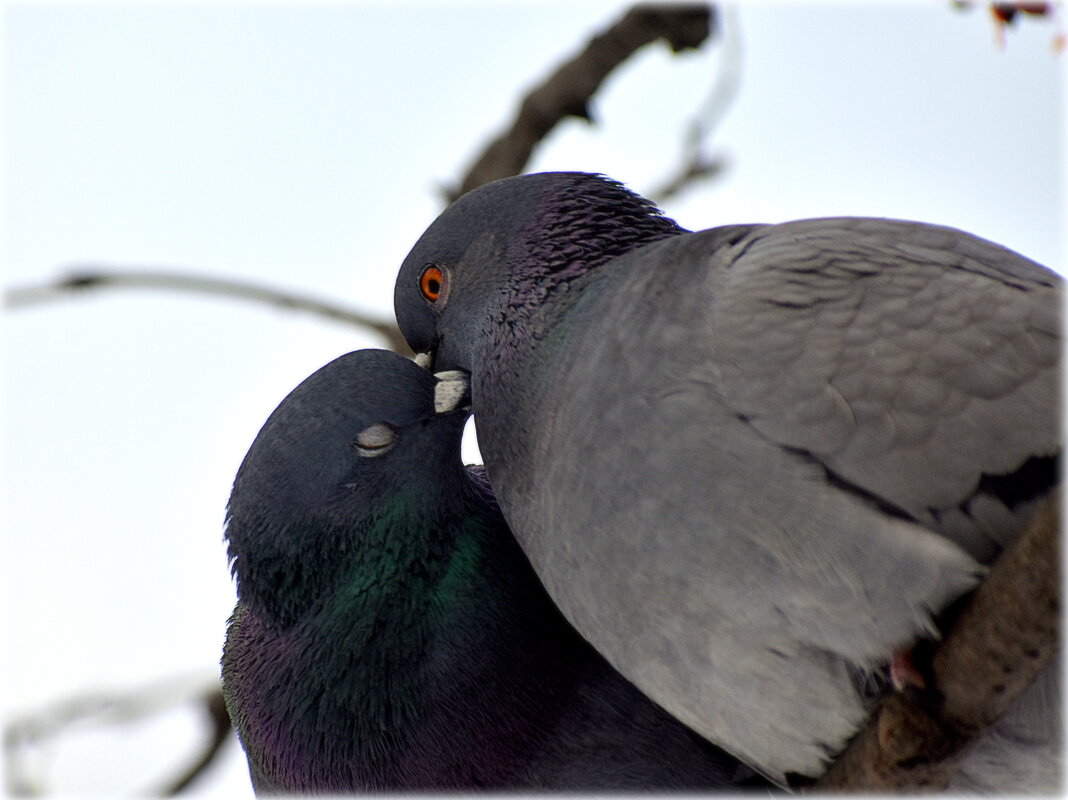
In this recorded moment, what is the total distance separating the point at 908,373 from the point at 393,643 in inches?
56.2

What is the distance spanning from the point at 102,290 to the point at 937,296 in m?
2.86

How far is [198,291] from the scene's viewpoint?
455 centimetres

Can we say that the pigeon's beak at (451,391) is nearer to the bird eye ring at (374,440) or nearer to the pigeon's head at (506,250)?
the pigeon's head at (506,250)

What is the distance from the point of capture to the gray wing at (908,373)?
8.24 ft

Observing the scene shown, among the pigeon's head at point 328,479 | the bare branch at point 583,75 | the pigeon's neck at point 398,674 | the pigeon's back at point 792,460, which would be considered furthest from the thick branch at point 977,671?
the bare branch at point 583,75

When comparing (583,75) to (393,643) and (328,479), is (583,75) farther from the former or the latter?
(393,643)

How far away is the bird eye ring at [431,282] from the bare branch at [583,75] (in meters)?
1.03

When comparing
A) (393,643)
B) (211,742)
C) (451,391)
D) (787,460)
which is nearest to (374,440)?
(451,391)

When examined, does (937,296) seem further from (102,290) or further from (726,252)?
(102,290)

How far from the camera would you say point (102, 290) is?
174 inches

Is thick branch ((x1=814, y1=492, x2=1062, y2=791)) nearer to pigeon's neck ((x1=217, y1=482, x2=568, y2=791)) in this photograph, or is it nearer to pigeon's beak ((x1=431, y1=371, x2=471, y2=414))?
pigeon's neck ((x1=217, y1=482, x2=568, y2=791))

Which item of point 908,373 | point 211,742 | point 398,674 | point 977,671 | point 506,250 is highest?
point 506,250

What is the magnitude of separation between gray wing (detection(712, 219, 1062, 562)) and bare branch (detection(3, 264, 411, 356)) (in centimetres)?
188

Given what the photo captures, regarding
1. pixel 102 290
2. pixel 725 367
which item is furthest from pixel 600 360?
pixel 102 290
